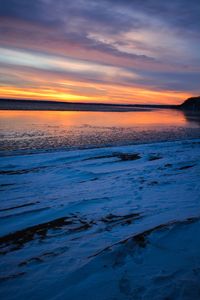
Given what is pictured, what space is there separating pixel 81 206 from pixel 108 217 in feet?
2.82

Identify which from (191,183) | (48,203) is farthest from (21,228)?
(191,183)

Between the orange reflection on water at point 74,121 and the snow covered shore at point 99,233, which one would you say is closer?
the snow covered shore at point 99,233

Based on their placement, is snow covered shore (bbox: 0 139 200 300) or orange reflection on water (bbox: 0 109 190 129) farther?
orange reflection on water (bbox: 0 109 190 129)

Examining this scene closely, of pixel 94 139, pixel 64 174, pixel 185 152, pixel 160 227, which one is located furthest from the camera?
pixel 94 139

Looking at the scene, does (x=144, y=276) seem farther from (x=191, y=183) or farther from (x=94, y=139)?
(x=94, y=139)

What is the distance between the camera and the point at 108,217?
17.4 feet

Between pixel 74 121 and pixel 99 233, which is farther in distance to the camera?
pixel 74 121

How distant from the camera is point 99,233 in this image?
4648 millimetres

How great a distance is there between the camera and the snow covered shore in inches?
129

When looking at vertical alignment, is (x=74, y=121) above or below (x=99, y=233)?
above

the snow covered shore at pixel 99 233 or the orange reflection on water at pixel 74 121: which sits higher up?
the orange reflection on water at pixel 74 121

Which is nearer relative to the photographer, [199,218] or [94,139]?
[199,218]

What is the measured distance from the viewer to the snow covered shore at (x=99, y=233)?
3266 mm

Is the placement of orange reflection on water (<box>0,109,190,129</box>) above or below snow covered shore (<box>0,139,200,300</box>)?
above
